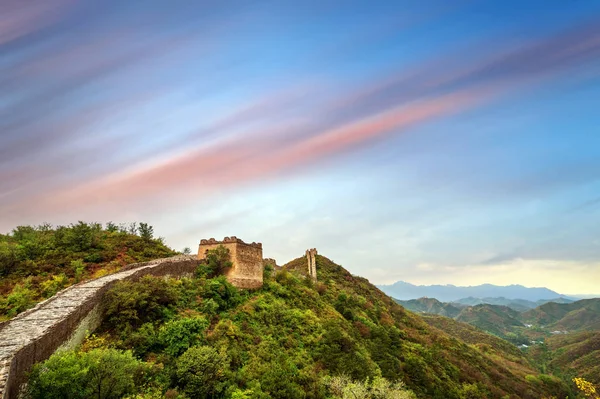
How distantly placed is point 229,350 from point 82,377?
7361 mm

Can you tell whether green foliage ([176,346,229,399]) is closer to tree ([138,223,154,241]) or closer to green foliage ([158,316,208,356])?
green foliage ([158,316,208,356])

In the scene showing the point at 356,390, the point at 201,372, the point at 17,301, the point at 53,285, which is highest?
the point at 53,285

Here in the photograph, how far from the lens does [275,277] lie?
100 ft

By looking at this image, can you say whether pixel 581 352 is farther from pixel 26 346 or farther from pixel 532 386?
pixel 26 346

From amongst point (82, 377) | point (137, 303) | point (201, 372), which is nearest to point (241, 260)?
point (137, 303)

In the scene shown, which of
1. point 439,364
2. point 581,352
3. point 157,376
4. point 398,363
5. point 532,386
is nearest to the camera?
point 157,376

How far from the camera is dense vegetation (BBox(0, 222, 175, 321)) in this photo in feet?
58.1

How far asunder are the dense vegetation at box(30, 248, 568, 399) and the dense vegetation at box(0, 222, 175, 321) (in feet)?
18.3

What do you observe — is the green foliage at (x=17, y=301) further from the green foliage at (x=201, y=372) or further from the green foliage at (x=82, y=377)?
the green foliage at (x=201, y=372)

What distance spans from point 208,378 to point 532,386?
192 ft

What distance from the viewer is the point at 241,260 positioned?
2509 cm

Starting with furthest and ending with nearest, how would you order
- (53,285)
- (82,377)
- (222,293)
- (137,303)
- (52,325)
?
(222,293) → (53,285) → (137,303) → (52,325) → (82,377)

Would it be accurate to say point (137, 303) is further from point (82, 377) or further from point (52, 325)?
point (82, 377)

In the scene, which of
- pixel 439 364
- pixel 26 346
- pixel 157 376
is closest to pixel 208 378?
pixel 157 376
